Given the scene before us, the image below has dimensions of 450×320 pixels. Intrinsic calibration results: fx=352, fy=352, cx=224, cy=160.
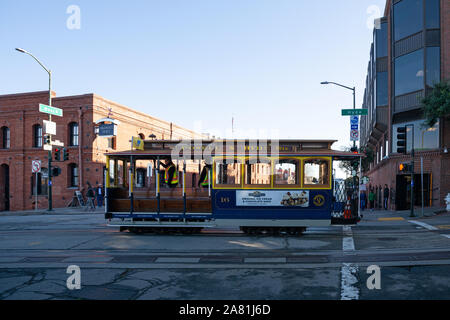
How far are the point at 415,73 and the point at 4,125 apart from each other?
114 ft

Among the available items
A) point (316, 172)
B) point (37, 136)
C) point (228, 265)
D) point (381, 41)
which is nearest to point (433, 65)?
point (381, 41)

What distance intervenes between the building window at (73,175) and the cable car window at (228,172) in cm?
2288

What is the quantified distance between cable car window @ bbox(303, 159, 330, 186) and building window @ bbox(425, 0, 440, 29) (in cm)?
1750

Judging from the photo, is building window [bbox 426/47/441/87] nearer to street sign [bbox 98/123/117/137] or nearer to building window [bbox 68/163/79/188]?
street sign [bbox 98/123/117/137]

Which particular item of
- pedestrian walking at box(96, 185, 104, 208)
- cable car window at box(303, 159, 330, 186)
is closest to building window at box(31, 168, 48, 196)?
pedestrian walking at box(96, 185, 104, 208)

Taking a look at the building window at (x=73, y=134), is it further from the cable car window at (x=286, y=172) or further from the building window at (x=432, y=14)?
the building window at (x=432, y=14)

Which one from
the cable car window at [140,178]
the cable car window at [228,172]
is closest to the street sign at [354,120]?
the cable car window at [228,172]

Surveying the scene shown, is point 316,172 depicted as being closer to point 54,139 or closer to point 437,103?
point 437,103

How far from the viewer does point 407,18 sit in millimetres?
24484

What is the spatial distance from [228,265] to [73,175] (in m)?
26.9

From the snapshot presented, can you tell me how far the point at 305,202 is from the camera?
38.3 ft

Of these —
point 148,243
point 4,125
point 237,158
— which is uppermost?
point 4,125
